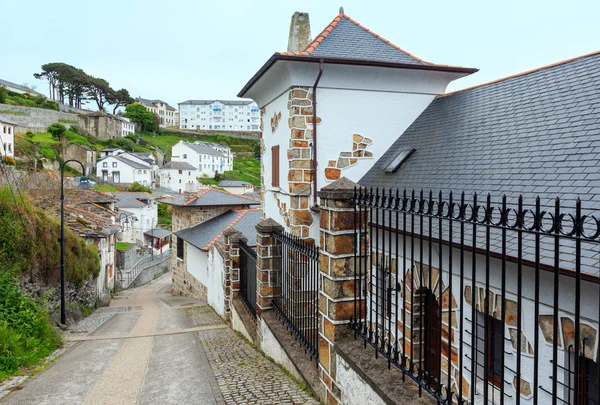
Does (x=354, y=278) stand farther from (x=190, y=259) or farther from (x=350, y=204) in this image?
(x=190, y=259)

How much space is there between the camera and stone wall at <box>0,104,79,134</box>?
69188mm

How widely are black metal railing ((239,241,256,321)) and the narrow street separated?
782 mm

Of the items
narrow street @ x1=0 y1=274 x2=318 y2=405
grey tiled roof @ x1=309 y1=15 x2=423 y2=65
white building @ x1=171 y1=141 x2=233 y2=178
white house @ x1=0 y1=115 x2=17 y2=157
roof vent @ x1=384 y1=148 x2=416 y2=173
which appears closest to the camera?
narrow street @ x1=0 y1=274 x2=318 y2=405

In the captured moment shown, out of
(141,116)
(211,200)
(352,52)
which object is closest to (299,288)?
(352,52)

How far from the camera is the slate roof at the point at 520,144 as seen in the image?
15.3 ft

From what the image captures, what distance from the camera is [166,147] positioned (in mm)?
90188

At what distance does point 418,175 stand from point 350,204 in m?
3.12

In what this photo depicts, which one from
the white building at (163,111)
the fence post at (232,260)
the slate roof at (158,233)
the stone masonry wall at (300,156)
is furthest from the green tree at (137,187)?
the white building at (163,111)

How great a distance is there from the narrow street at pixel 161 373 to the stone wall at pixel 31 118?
68555 mm

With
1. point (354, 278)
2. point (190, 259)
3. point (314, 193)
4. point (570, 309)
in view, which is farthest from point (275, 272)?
point (190, 259)

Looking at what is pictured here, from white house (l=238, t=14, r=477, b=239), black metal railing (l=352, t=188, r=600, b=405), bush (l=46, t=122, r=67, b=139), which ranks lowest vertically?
black metal railing (l=352, t=188, r=600, b=405)

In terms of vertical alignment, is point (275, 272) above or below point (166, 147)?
below

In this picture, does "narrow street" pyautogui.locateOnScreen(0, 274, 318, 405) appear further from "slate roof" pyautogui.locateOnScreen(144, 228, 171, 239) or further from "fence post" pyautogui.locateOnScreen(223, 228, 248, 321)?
"slate roof" pyautogui.locateOnScreen(144, 228, 171, 239)

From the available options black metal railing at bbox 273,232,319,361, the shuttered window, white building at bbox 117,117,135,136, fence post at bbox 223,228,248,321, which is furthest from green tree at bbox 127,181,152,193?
black metal railing at bbox 273,232,319,361
